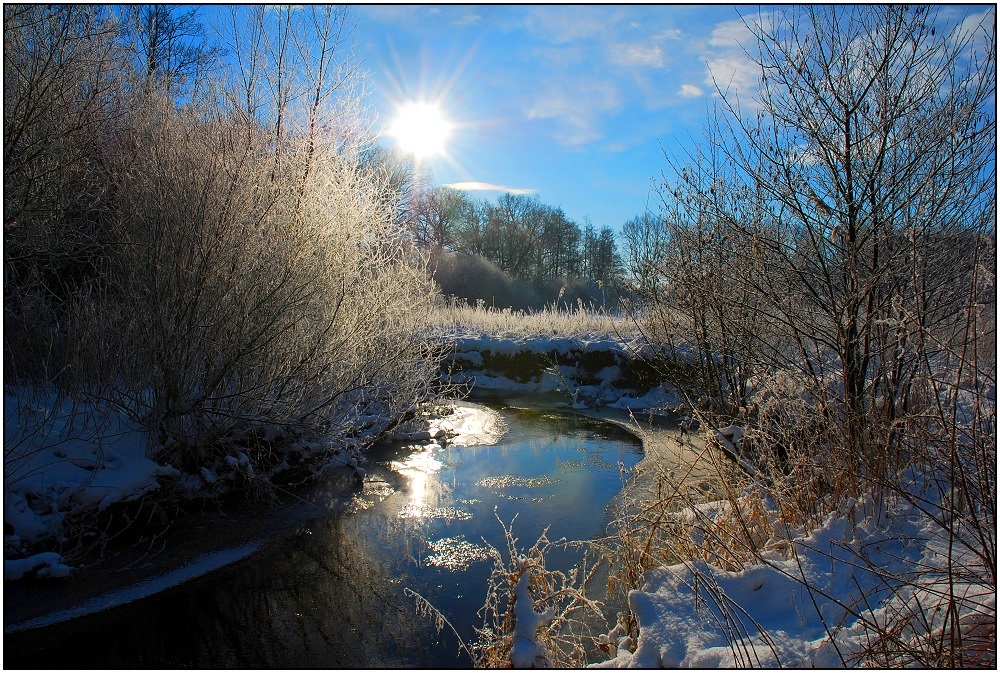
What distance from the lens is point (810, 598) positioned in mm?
3158

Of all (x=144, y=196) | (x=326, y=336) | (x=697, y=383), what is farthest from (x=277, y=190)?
(x=697, y=383)

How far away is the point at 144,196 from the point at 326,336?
7.18ft

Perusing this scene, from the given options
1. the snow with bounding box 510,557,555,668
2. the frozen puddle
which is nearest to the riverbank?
the frozen puddle

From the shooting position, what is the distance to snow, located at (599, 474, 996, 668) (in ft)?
8.69

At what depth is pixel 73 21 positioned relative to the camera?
19.4 ft

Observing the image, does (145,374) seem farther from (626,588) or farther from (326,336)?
(626,588)

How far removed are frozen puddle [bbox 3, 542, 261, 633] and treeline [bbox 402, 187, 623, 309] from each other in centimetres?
2741

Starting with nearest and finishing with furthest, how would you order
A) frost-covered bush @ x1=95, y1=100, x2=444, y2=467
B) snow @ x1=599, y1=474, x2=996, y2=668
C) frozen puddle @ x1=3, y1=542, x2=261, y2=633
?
1. snow @ x1=599, y1=474, x2=996, y2=668
2. frozen puddle @ x1=3, y1=542, x2=261, y2=633
3. frost-covered bush @ x1=95, y1=100, x2=444, y2=467

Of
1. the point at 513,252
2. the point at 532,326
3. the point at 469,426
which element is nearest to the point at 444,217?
the point at 513,252

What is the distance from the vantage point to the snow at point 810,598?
104 inches

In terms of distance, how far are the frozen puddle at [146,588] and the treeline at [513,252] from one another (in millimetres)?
27409

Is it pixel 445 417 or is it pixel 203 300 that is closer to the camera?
pixel 203 300

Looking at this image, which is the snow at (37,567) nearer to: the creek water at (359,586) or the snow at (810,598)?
the creek water at (359,586)

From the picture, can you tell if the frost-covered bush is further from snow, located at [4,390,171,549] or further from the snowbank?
the snowbank
